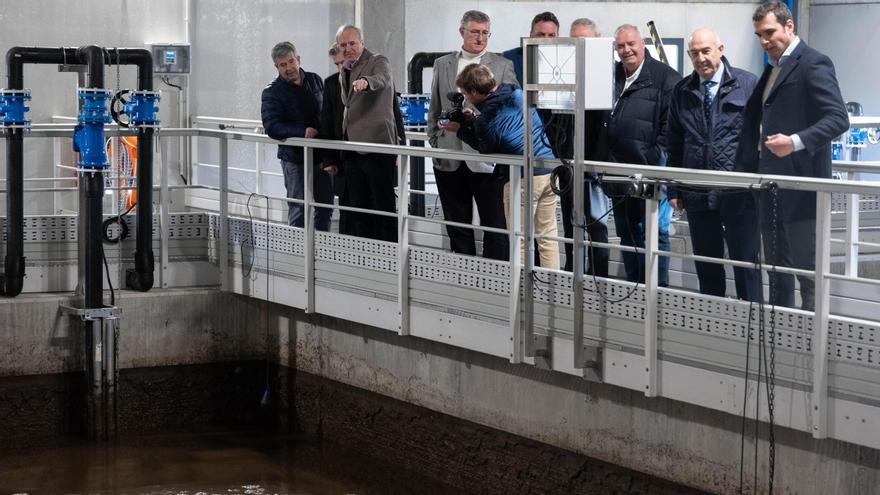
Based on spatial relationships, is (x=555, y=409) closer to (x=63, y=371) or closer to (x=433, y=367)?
(x=433, y=367)

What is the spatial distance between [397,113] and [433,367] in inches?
65.0

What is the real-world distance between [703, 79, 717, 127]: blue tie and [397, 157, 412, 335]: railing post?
6.25ft

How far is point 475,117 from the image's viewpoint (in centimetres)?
730

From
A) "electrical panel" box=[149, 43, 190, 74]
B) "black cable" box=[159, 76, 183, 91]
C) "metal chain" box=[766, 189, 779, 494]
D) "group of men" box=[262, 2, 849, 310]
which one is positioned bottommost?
"metal chain" box=[766, 189, 779, 494]

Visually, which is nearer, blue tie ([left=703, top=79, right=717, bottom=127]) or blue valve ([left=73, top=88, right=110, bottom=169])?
blue tie ([left=703, top=79, right=717, bottom=127])

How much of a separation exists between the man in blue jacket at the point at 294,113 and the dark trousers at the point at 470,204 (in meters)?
1.61

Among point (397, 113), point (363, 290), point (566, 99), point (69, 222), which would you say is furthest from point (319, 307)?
point (566, 99)

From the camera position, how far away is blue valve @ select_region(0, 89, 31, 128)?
9094mm

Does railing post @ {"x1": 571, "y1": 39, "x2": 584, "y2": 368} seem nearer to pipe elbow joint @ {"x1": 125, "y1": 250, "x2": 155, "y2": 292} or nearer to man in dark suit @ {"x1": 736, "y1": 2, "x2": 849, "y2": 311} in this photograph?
man in dark suit @ {"x1": 736, "y1": 2, "x2": 849, "y2": 311}

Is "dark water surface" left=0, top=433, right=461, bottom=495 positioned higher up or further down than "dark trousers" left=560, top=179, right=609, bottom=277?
further down

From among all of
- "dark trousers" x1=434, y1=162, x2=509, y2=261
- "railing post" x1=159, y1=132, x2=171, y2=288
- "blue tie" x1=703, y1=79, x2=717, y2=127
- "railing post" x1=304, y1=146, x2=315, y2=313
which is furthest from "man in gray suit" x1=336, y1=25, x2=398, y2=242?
"blue tie" x1=703, y1=79, x2=717, y2=127

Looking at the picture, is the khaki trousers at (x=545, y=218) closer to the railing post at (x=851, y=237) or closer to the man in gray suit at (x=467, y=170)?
the man in gray suit at (x=467, y=170)

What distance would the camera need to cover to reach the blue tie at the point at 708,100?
6.61m

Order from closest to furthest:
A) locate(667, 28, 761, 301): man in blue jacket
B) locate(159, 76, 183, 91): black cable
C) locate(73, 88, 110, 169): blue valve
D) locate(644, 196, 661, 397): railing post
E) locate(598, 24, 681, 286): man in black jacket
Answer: locate(644, 196, 661, 397): railing post → locate(667, 28, 761, 301): man in blue jacket → locate(598, 24, 681, 286): man in black jacket → locate(73, 88, 110, 169): blue valve → locate(159, 76, 183, 91): black cable
